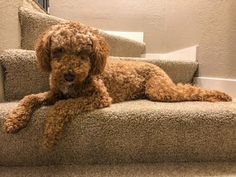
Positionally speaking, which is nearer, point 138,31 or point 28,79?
point 28,79

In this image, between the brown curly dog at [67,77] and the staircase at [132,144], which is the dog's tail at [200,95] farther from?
the brown curly dog at [67,77]

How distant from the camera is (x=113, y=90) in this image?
4.93 feet

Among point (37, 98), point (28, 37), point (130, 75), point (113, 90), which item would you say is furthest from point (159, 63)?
point (37, 98)

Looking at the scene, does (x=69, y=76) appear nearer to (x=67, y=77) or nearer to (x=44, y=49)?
(x=67, y=77)

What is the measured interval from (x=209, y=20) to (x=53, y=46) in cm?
116

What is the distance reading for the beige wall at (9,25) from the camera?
1463 millimetres

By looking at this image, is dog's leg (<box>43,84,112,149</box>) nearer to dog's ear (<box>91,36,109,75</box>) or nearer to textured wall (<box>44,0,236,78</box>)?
dog's ear (<box>91,36,109,75</box>)

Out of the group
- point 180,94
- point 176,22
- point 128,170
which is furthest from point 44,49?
point 176,22

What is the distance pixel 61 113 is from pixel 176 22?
6.12ft

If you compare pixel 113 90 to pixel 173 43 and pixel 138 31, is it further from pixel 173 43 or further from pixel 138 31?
pixel 138 31

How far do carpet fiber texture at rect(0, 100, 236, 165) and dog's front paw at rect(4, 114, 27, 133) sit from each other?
0.09ft

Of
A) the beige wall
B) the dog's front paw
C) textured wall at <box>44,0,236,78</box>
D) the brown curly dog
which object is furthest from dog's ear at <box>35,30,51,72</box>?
textured wall at <box>44,0,236,78</box>

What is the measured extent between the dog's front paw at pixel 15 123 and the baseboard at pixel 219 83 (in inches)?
42.0

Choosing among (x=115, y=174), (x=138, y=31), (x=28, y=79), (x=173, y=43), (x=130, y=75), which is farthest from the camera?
(x=138, y=31)
